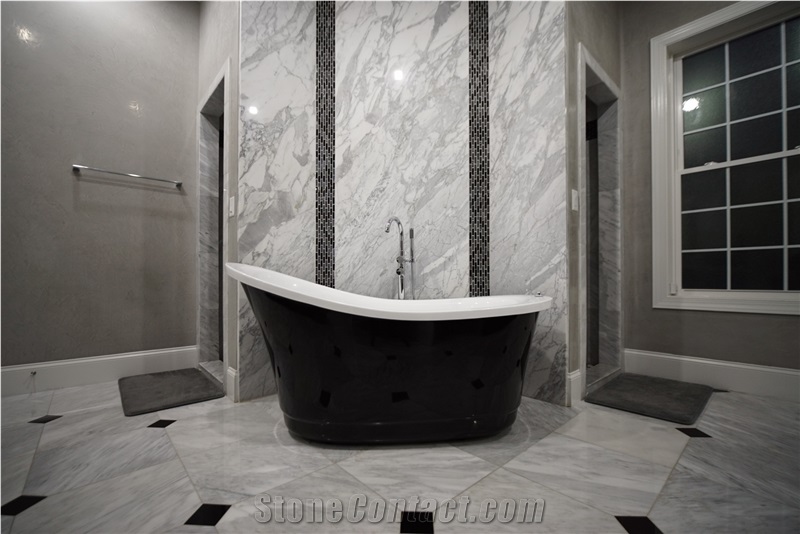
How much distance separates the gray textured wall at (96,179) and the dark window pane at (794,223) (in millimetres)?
3953

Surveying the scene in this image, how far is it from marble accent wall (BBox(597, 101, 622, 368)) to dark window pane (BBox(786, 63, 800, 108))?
0.88 m

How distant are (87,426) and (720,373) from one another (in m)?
3.46

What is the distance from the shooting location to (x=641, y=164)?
2596 mm

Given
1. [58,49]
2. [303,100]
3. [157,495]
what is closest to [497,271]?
[303,100]

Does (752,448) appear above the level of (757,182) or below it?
below

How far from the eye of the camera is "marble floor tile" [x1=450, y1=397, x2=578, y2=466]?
1.39 metres

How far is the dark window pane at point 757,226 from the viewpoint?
84.1 inches

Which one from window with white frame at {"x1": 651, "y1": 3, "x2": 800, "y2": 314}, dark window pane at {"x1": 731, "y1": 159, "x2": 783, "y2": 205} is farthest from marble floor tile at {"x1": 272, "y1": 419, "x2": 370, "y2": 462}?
dark window pane at {"x1": 731, "y1": 159, "x2": 783, "y2": 205}

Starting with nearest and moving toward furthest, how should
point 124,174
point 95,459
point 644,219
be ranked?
point 95,459 → point 124,174 → point 644,219

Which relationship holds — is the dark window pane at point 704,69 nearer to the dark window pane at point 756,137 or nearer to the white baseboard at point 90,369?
the dark window pane at point 756,137

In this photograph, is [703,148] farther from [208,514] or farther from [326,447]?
[208,514]

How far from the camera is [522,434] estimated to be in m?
1.56

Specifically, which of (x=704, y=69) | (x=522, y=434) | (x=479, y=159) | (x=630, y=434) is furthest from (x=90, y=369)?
(x=704, y=69)

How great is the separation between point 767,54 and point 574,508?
2.95 meters
